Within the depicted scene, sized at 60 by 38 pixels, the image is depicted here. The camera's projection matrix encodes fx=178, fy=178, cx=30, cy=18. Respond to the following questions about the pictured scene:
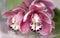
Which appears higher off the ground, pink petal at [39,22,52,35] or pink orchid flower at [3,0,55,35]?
pink orchid flower at [3,0,55,35]

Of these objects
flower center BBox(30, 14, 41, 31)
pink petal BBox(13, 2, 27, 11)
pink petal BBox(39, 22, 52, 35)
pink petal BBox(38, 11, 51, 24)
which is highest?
pink petal BBox(13, 2, 27, 11)

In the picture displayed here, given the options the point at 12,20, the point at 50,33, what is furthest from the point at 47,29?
the point at 12,20

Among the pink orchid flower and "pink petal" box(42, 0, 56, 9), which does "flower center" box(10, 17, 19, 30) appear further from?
"pink petal" box(42, 0, 56, 9)

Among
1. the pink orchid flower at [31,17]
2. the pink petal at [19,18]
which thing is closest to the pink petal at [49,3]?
the pink orchid flower at [31,17]

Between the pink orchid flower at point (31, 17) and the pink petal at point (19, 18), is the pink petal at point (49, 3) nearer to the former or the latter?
the pink orchid flower at point (31, 17)

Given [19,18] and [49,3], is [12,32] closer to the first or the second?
[19,18]

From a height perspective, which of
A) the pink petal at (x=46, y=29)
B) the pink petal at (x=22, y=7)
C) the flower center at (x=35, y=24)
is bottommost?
the pink petal at (x=46, y=29)

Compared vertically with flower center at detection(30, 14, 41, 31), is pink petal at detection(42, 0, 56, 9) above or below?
above

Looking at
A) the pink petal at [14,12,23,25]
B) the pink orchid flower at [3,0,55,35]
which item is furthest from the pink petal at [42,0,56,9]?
the pink petal at [14,12,23,25]
